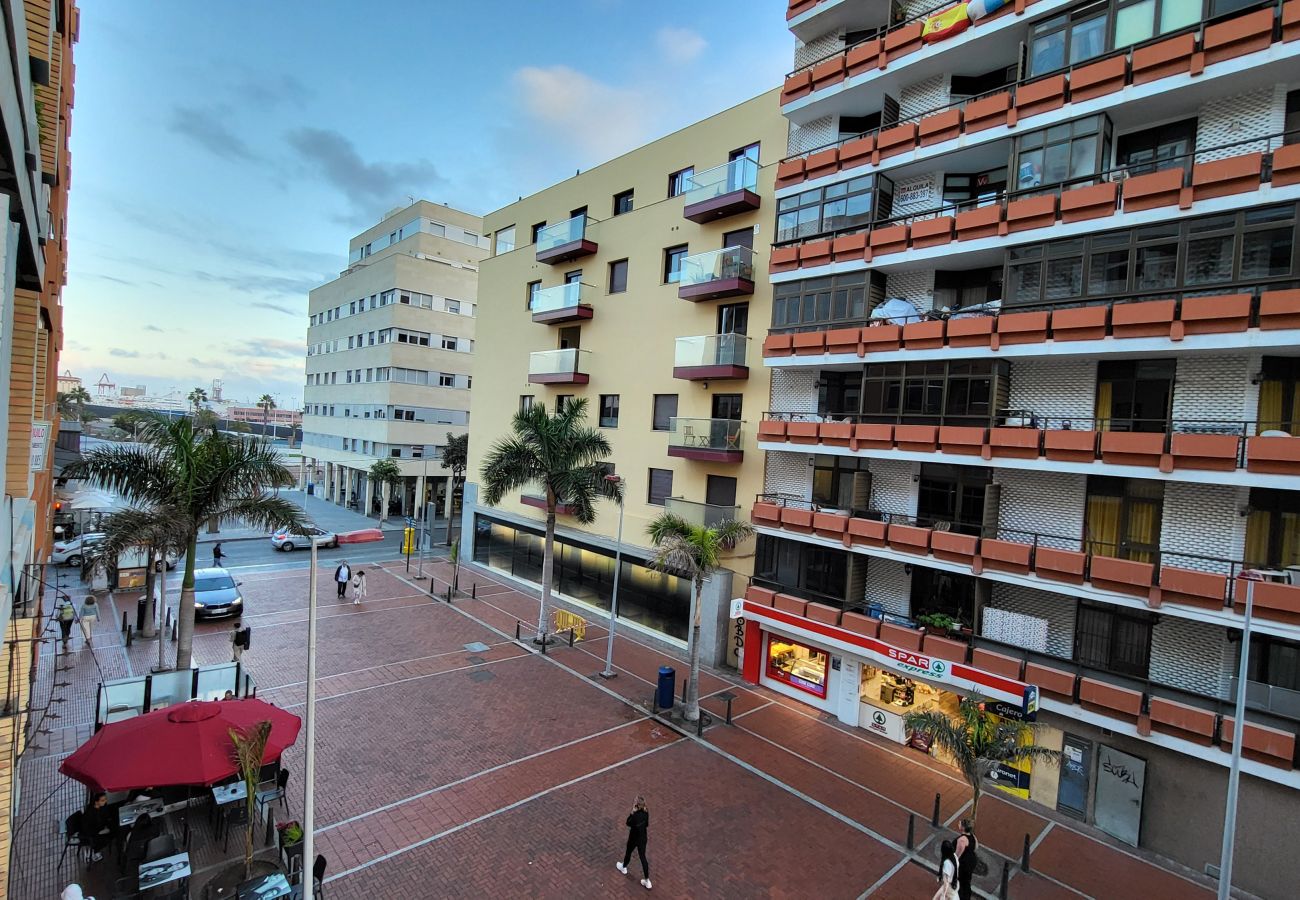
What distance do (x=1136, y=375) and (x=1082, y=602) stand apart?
5.16 m

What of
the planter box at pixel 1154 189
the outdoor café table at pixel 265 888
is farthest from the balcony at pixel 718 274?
the outdoor café table at pixel 265 888

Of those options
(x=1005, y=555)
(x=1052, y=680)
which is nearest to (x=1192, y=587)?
(x=1005, y=555)

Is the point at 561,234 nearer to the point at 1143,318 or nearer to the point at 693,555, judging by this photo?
the point at 693,555

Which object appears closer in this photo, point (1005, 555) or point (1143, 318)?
point (1143, 318)

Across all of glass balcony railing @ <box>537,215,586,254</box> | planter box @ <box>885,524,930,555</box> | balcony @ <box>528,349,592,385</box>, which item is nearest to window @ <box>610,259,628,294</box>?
glass balcony railing @ <box>537,215,586,254</box>

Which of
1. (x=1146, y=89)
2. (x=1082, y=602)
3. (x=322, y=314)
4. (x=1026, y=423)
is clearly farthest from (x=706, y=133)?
(x=322, y=314)

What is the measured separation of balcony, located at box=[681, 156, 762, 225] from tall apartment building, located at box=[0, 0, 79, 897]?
16.3 meters

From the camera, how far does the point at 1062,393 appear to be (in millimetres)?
14195

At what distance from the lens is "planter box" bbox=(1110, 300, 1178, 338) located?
11.9m

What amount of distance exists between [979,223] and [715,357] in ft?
28.5

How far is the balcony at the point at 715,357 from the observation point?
20.5m

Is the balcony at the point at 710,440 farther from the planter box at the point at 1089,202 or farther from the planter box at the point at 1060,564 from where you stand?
the planter box at the point at 1089,202

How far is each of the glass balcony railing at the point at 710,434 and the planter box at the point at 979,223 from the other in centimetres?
844

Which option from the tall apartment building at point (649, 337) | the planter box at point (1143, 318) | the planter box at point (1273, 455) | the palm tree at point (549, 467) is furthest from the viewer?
the palm tree at point (549, 467)
